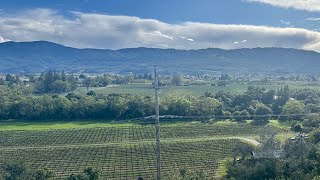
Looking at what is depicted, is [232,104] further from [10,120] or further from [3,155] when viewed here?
[3,155]

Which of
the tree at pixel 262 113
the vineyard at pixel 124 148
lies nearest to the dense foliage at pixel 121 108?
the tree at pixel 262 113

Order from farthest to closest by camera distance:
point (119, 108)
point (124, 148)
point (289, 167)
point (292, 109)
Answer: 1. point (119, 108)
2. point (292, 109)
3. point (124, 148)
4. point (289, 167)

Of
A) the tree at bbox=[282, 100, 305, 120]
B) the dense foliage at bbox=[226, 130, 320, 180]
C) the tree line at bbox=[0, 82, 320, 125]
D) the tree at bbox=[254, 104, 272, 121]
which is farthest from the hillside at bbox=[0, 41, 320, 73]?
the dense foliage at bbox=[226, 130, 320, 180]

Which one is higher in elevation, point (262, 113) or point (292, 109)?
point (292, 109)

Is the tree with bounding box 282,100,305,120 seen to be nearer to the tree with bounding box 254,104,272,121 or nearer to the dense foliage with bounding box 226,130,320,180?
the tree with bounding box 254,104,272,121

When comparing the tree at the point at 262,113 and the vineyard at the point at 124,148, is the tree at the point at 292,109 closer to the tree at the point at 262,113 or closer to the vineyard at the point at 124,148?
the tree at the point at 262,113

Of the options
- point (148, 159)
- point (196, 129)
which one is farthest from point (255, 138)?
point (148, 159)

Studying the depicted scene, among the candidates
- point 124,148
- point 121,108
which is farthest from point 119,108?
point 124,148

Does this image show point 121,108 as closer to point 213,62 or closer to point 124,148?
point 124,148

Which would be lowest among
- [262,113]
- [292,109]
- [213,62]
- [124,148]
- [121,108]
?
[124,148]
